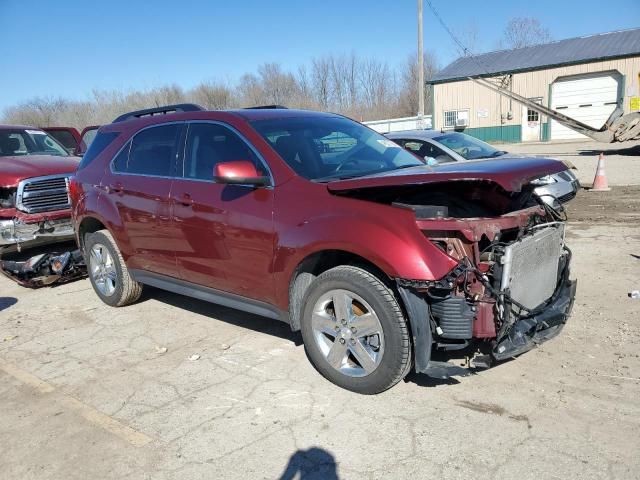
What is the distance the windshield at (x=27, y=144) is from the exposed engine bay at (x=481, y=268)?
7.19 meters

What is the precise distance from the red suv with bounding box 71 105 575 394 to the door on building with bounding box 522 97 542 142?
35.6 m

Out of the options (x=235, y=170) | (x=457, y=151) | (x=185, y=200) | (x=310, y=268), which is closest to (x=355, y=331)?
(x=310, y=268)

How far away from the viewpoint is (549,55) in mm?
36719

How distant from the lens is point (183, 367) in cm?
412

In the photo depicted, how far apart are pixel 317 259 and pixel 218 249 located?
0.95 m

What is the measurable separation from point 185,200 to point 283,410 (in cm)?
193

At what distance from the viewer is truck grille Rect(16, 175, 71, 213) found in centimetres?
685

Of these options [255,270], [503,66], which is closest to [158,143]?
[255,270]

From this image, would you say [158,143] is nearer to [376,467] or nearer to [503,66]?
[376,467]

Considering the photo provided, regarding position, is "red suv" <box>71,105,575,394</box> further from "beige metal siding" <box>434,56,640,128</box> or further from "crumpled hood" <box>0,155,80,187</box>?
"beige metal siding" <box>434,56,640,128</box>

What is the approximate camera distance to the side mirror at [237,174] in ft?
12.0

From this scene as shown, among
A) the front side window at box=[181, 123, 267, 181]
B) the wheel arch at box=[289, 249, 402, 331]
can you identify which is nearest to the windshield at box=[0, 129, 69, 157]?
the front side window at box=[181, 123, 267, 181]

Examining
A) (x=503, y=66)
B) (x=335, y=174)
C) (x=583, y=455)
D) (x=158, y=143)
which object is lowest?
(x=583, y=455)

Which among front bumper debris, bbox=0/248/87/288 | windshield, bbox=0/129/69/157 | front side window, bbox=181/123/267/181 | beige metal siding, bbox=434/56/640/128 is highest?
beige metal siding, bbox=434/56/640/128
